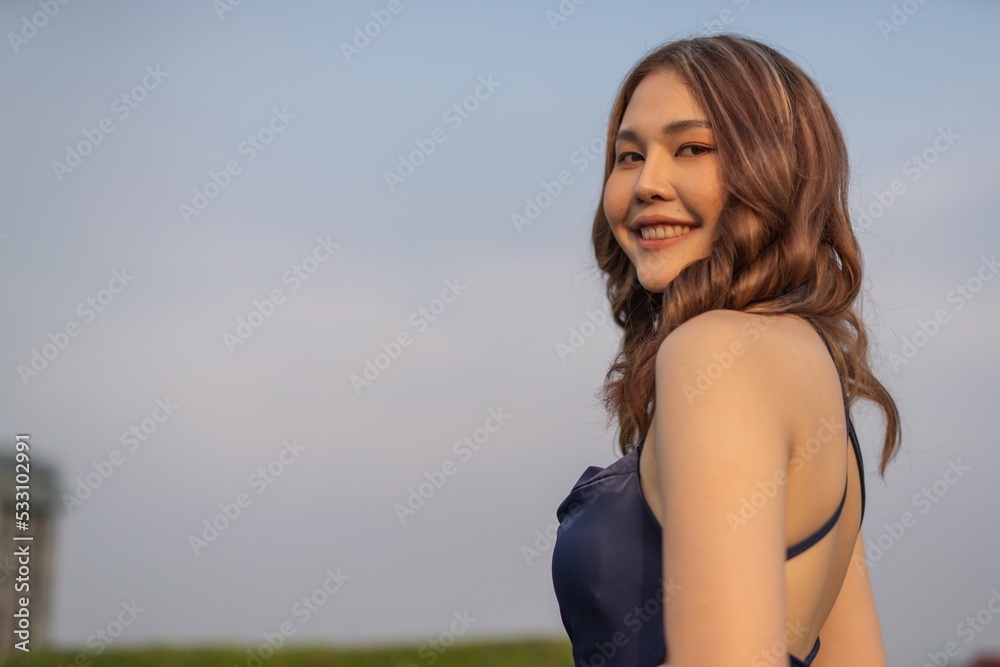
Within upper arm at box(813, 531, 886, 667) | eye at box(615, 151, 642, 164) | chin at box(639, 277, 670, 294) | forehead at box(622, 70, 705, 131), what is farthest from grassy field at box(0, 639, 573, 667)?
forehead at box(622, 70, 705, 131)

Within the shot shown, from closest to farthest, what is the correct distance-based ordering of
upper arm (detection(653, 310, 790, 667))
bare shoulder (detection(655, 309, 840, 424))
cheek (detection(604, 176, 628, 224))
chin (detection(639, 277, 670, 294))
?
upper arm (detection(653, 310, 790, 667)) → bare shoulder (detection(655, 309, 840, 424)) → chin (detection(639, 277, 670, 294)) → cheek (detection(604, 176, 628, 224))

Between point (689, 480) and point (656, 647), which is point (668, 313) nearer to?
point (689, 480)

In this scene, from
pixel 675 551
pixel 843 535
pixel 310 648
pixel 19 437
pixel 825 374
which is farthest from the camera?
pixel 310 648

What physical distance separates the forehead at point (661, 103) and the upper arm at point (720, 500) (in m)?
0.64

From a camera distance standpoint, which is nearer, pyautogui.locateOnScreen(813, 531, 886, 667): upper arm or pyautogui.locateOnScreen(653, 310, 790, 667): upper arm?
pyautogui.locateOnScreen(653, 310, 790, 667): upper arm

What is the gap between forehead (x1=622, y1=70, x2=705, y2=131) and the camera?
198 cm

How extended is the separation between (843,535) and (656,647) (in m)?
0.46

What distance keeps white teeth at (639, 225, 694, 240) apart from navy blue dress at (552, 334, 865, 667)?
0.49 metres

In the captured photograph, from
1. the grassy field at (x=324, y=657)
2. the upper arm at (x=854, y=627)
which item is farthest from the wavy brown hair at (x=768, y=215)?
the grassy field at (x=324, y=657)

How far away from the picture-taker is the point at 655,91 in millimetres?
2062

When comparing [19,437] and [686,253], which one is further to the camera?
[19,437]

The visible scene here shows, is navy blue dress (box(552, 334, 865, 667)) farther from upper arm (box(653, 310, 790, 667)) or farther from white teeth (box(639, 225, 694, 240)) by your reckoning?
white teeth (box(639, 225, 694, 240))

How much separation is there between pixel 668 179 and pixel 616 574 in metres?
0.84

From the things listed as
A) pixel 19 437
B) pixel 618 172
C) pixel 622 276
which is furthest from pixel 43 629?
pixel 618 172
